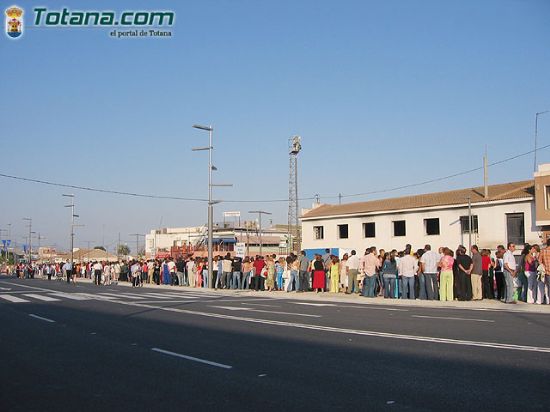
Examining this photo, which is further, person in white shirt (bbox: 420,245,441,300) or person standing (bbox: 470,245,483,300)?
person in white shirt (bbox: 420,245,441,300)

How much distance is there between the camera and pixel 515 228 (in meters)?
40.2

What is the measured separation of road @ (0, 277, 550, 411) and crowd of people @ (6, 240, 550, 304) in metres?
3.77

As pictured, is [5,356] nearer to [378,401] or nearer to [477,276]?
[378,401]

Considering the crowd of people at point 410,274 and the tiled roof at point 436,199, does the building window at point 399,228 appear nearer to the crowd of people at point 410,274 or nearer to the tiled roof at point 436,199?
the tiled roof at point 436,199

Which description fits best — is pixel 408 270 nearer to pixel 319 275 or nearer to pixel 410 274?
pixel 410 274

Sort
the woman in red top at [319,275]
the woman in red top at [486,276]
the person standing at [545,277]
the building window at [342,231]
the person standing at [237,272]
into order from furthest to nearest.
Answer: the building window at [342,231] < the person standing at [237,272] < the woman in red top at [319,275] < the woman in red top at [486,276] < the person standing at [545,277]

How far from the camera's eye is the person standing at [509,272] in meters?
18.7

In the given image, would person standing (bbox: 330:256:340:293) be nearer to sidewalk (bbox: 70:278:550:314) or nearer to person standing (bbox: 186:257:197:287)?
sidewalk (bbox: 70:278:550:314)

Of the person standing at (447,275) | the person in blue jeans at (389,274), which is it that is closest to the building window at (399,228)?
the person in blue jeans at (389,274)

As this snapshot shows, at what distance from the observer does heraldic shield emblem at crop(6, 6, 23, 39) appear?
2459cm

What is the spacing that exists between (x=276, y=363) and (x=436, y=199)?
40.7 meters

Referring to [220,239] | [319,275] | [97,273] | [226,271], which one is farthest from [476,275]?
[220,239]

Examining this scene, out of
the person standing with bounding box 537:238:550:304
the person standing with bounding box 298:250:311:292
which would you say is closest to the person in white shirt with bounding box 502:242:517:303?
the person standing with bounding box 537:238:550:304

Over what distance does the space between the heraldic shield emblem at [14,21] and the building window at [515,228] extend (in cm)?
3105
